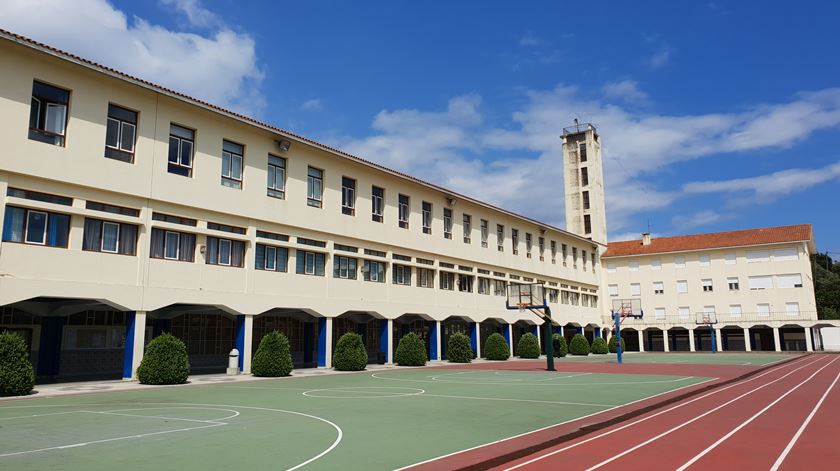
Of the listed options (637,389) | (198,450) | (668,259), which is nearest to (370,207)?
(637,389)

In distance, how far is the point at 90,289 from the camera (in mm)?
21594

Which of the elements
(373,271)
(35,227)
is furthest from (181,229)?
(373,271)

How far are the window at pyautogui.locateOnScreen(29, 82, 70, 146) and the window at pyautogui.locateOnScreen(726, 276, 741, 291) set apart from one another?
63.0 m

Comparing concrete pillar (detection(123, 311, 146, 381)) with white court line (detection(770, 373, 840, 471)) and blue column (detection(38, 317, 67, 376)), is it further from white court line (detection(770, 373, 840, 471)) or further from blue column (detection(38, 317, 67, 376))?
white court line (detection(770, 373, 840, 471))

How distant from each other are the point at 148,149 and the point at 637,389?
66.0ft

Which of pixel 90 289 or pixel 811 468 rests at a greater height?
pixel 90 289

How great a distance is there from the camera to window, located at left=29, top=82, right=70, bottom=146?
21016mm

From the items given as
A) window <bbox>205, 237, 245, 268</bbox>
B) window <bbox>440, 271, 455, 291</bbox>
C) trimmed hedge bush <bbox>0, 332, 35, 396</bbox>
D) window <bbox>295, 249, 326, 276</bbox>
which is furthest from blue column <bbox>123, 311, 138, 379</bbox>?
window <bbox>440, 271, 455, 291</bbox>

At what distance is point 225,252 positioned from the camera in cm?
2686

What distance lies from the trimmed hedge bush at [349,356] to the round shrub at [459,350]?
9613 mm

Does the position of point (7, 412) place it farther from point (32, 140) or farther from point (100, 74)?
point (100, 74)

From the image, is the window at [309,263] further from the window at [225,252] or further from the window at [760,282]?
the window at [760,282]

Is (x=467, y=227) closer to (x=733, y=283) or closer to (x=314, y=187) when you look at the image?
(x=314, y=187)

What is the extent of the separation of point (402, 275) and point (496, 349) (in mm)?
9767
